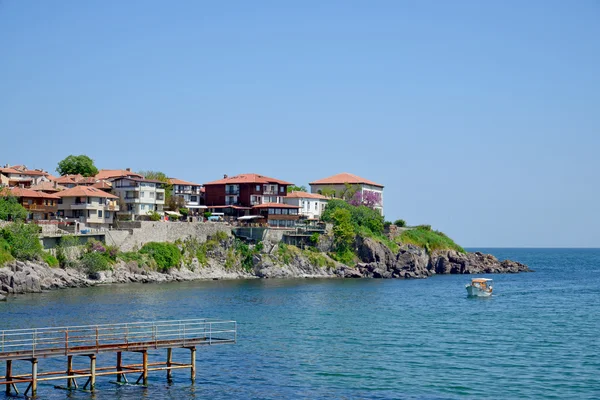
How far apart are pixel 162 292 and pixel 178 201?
47.9 m

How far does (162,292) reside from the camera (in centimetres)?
8719

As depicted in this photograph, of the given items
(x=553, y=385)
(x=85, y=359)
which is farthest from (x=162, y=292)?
(x=553, y=385)

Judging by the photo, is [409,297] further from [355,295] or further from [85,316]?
[85,316]

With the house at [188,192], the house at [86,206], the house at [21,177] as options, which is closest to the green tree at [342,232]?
the house at [188,192]

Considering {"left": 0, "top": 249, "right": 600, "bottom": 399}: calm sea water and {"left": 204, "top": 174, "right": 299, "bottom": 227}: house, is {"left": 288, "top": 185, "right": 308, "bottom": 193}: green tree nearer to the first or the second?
{"left": 204, "top": 174, "right": 299, "bottom": 227}: house

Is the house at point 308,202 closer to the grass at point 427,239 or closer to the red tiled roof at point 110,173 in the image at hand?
the grass at point 427,239

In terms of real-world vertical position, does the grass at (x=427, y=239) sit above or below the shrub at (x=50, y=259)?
above

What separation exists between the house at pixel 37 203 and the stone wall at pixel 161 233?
13.4m

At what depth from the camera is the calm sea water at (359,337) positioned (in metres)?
42.7

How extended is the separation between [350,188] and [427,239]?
61.9 feet

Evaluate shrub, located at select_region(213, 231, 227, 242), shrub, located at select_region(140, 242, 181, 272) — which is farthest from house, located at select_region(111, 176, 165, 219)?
shrub, located at select_region(140, 242, 181, 272)

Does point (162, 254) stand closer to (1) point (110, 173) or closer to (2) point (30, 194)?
(2) point (30, 194)

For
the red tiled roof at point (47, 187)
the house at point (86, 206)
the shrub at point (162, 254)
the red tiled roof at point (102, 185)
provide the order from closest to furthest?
the shrub at point (162, 254) < the house at point (86, 206) < the red tiled roof at point (47, 187) < the red tiled roof at point (102, 185)

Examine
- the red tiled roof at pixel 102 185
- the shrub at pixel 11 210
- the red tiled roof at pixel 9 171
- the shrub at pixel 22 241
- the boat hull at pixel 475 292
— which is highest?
the red tiled roof at pixel 9 171
